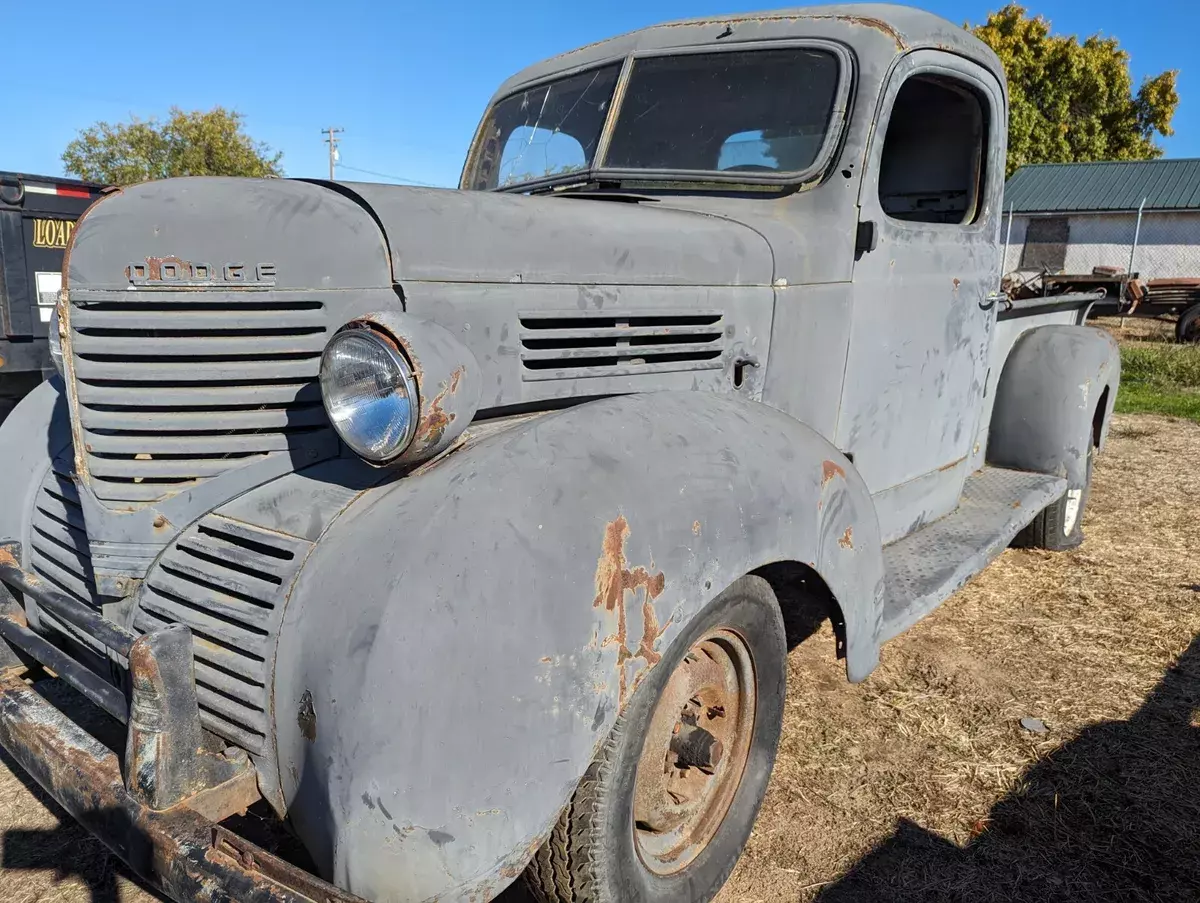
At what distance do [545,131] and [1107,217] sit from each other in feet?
78.2

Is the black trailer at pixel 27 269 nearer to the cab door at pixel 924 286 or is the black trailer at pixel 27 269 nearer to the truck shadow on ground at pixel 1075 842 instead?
the cab door at pixel 924 286

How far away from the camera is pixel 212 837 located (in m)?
1.50

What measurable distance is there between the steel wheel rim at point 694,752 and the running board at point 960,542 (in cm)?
54

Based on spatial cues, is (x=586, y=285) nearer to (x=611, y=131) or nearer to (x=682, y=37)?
(x=611, y=131)

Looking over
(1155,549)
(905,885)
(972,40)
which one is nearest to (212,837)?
(905,885)

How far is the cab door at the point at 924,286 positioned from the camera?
2.97 m

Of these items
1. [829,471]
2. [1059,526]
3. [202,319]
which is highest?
[202,319]

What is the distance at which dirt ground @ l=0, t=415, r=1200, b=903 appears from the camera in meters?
2.34

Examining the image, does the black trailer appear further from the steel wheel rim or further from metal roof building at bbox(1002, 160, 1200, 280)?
metal roof building at bbox(1002, 160, 1200, 280)

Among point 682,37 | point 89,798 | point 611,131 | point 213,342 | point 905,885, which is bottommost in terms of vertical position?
point 905,885

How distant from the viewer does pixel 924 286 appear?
10.5 ft

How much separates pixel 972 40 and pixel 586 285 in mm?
2091

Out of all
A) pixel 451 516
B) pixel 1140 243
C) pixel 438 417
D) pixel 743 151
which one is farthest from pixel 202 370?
pixel 1140 243

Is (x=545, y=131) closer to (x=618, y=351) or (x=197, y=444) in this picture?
(x=618, y=351)
